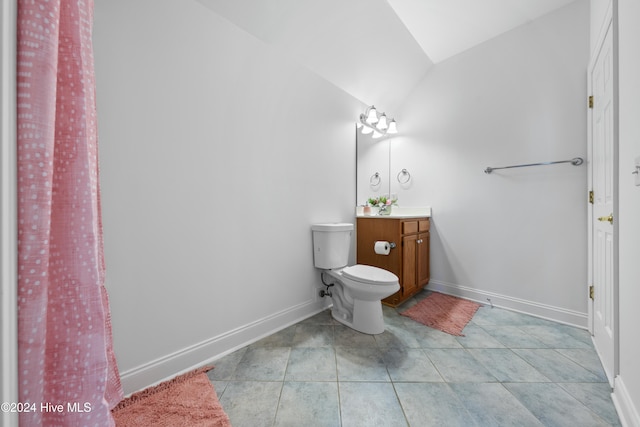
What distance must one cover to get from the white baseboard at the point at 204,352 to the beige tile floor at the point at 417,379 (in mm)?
60

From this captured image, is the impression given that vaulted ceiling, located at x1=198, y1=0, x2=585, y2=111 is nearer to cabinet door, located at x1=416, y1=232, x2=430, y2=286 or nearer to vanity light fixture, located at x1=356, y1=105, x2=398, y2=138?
vanity light fixture, located at x1=356, y1=105, x2=398, y2=138

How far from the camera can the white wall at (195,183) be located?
1.10 metres

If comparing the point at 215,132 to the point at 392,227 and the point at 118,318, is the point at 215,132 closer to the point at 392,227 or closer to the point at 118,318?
the point at 118,318

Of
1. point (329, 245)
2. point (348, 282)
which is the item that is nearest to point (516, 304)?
point (348, 282)

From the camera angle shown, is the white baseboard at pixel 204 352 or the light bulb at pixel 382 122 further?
the light bulb at pixel 382 122

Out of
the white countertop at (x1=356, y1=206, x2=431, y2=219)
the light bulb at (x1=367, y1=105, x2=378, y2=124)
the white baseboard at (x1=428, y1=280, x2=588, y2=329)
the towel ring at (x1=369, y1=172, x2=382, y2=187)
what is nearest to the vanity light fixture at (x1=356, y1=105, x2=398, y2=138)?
the light bulb at (x1=367, y1=105, x2=378, y2=124)

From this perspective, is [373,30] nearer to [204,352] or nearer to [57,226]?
[57,226]

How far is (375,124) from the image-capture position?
250cm

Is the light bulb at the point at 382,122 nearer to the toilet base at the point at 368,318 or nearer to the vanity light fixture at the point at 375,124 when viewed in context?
the vanity light fixture at the point at 375,124

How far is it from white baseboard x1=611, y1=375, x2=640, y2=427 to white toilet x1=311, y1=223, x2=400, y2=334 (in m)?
0.98

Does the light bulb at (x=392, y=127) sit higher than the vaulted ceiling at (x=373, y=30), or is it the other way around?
the vaulted ceiling at (x=373, y=30)

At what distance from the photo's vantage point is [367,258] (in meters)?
2.27

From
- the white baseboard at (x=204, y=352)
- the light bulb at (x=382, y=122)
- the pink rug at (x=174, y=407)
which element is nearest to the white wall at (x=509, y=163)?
the light bulb at (x=382, y=122)

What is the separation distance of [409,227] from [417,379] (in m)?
1.23
